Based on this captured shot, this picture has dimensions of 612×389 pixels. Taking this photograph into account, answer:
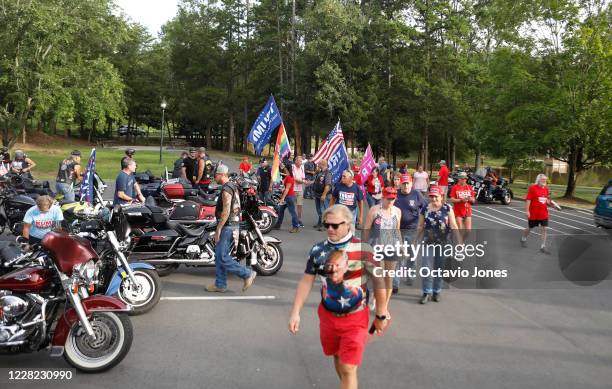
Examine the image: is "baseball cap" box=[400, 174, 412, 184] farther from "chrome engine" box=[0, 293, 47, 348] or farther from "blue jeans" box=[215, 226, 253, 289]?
"chrome engine" box=[0, 293, 47, 348]

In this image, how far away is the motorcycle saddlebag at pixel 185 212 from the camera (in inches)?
440

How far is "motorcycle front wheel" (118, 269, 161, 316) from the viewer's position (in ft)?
21.9

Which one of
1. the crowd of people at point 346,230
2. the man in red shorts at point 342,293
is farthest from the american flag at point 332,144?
the man in red shorts at point 342,293

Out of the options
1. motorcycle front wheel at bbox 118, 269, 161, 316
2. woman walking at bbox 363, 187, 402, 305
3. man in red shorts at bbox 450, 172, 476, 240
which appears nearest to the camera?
motorcycle front wheel at bbox 118, 269, 161, 316

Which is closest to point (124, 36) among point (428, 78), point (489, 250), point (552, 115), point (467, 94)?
point (428, 78)

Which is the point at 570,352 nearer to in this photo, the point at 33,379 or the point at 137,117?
the point at 33,379

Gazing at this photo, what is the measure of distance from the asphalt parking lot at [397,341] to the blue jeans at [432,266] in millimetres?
220

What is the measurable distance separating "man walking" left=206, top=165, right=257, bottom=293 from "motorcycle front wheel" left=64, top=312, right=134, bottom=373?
2.71 metres

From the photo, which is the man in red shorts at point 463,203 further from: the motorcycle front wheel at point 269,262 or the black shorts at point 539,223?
the motorcycle front wheel at point 269,262

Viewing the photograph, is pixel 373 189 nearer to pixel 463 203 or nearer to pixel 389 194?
pixel 463 203

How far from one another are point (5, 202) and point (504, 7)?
25.7 m

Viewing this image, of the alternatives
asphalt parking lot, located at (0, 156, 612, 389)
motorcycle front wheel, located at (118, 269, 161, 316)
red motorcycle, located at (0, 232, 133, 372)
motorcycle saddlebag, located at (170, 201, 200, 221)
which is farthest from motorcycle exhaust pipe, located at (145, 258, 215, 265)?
red motorcycle, located at (0, 232, 133, 372)

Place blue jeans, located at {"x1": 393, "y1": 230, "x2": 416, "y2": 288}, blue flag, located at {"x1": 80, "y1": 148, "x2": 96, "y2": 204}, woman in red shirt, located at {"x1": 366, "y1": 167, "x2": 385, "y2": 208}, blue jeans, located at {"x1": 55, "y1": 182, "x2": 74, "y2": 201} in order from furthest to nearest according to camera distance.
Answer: woman in red shirt, located at {"x1": 366, "y1": 167, "x2": 385, "y2": 208}
blue jeans, located at {"x1": 55, "y1": 182, "x2": 74, "y2": 201}
blue flag, located at {"x1": 80, "y1": 148, "x2": 96, "y2": 204}
blue jeans, located at {"x1": 393, "y1": 230, "x2": 416, "y2": 288}

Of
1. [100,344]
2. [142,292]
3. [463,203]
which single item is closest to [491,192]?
[463,203]
